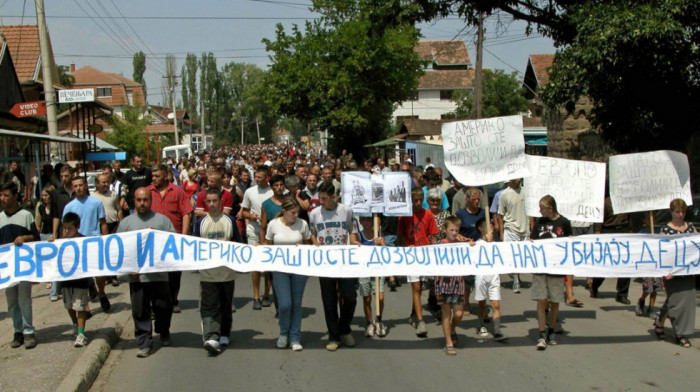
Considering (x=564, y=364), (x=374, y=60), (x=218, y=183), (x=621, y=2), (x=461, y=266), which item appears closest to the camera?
(x=564, y=364)

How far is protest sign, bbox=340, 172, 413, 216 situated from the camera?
340 inches

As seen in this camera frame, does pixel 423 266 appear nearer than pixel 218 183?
Yes

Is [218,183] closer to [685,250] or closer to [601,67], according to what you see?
[685,250]

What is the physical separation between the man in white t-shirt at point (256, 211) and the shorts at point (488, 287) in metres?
3.12

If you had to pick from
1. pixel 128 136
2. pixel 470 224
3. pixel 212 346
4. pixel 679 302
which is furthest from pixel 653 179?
pixel 128 136

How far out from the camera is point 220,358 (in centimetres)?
743

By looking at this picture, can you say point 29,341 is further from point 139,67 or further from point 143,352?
point 139,67

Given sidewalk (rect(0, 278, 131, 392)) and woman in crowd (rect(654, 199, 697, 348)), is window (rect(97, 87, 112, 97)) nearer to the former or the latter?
sidewalk (rect(0, 278, 131, 392))

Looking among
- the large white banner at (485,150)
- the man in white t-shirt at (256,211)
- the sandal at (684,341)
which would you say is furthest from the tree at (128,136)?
the sandal at (684,341)

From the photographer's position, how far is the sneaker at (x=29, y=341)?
7.56 meters

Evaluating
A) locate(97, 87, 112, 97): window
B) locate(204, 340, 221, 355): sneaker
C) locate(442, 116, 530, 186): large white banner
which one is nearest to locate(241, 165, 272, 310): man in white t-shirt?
locate(204, 340, 221, 355): sneaker

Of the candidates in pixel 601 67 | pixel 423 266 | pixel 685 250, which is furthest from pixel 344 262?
pixel 601 67

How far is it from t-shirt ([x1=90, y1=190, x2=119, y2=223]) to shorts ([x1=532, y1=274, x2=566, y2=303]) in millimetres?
6487

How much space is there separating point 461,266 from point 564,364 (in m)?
1.45
